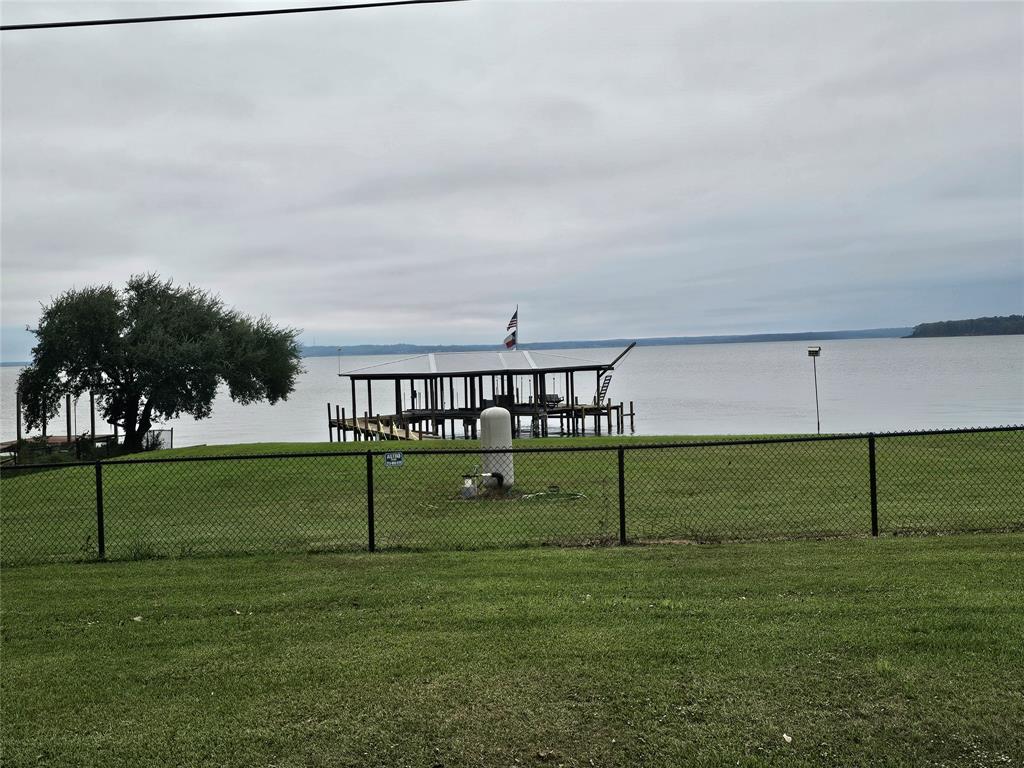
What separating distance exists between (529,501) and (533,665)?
27.6ft

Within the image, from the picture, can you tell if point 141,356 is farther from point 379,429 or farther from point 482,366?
point 482,366

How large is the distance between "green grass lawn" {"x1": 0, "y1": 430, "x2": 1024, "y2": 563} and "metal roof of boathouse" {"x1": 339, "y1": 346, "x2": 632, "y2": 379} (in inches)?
850

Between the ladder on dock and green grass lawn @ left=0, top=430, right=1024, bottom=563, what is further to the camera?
the ladder on dock

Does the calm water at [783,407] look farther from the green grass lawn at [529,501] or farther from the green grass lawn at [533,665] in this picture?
the green grass lawn at [533,665]

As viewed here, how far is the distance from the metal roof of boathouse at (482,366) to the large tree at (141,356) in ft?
17.8

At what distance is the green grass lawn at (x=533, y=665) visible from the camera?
14.7 feet

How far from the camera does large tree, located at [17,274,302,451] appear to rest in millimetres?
36562

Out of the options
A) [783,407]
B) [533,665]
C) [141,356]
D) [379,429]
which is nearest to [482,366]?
[379,429]

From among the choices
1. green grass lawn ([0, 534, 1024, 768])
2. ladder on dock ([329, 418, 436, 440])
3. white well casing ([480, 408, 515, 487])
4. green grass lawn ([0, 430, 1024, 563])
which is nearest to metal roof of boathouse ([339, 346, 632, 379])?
ladder on dock ([329, 418, 436, 440])

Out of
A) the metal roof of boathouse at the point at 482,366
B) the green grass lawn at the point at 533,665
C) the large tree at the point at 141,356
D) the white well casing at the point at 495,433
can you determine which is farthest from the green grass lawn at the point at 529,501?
the metal roof of boathouse at the point at 482,366

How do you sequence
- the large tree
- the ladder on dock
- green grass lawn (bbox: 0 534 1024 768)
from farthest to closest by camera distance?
the ladder on dock
the large tree
green grass lawn (bbox: 0 534 1024 768)

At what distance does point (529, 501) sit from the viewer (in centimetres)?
1387

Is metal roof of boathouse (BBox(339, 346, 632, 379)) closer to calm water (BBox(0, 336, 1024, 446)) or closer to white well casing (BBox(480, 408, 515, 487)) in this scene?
calm water (BBox(0, 336, 1024, 446))

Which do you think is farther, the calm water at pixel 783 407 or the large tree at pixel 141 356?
the calm water at pixel 783 407
